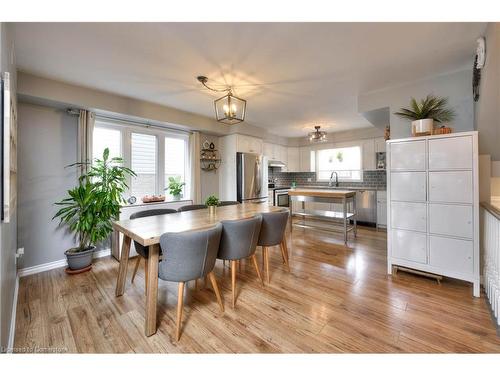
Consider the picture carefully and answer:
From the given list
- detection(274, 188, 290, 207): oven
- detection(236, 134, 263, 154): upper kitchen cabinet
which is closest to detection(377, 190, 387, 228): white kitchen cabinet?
detection(274, 188, 290, 207): oven

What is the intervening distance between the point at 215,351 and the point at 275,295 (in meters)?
0.86

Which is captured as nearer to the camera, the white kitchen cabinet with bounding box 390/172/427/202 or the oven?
the white kitchen cabinet with bounding box 390/172/427/202

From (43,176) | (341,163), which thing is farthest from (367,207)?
(43,176)

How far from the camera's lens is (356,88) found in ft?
9.52

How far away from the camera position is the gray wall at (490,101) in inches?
64.4

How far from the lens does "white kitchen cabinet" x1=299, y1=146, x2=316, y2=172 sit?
6.37m

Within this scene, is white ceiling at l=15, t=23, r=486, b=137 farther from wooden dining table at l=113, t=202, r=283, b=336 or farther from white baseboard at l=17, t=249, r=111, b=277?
white baseboard at l=17, t=249, r=111, b=277

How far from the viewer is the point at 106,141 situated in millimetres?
3365

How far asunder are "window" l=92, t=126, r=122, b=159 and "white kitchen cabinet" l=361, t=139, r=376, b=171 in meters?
5.50

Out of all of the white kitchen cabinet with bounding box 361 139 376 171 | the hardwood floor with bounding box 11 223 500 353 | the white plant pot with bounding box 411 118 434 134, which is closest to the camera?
the hardwood floor with bounding box 11 223 500 353

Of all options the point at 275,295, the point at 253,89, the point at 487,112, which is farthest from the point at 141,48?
the point at 487,112

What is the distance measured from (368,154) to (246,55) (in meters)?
4.45

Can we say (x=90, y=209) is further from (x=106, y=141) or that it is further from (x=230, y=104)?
(x=230, y=104)
